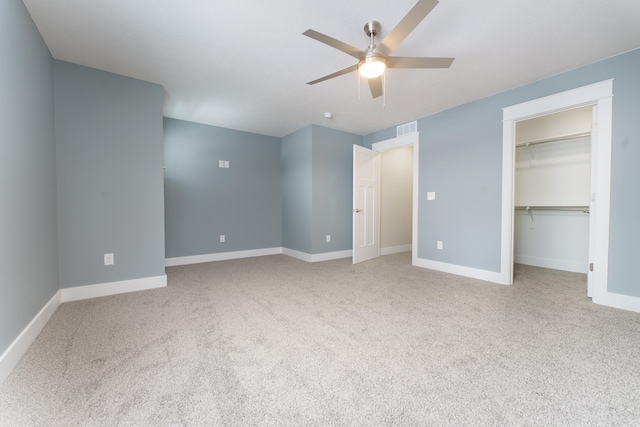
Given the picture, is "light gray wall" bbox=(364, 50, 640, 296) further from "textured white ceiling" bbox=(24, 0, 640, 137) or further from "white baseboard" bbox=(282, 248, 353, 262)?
"white baseboard" bbox=(282, 248, 353, 262)

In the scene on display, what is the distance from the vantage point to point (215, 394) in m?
1.32

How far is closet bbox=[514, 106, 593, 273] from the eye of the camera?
3.67 meters

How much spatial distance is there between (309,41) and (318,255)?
3293mm

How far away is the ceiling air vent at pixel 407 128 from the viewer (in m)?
4.21

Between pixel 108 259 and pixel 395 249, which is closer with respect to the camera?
pixel 108 259

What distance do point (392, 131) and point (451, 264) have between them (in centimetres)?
245

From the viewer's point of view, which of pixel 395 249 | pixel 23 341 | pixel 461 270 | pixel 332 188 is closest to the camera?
pixel 23 341

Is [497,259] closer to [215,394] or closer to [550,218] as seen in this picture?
[550,218]

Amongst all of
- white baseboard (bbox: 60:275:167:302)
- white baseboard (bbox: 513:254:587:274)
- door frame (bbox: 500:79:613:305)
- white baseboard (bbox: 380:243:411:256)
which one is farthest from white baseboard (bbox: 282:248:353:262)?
door frame (bbox: 500:79:613:305)

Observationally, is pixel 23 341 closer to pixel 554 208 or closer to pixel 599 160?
pixel 599 160

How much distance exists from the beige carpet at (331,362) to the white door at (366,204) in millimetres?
1706

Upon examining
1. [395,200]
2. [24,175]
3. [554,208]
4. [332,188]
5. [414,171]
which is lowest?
[554,208]

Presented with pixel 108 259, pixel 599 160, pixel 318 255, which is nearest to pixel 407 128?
pixel 599 160

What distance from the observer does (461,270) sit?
3.64 meters
